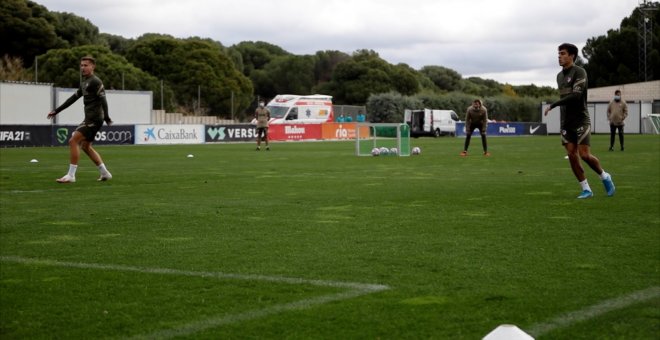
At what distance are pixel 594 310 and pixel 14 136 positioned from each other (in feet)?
125

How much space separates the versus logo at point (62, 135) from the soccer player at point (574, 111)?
33041 millimetres

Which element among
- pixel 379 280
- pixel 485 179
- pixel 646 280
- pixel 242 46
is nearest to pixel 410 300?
pixel 379 280

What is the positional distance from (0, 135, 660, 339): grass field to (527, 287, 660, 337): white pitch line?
0.07 feet

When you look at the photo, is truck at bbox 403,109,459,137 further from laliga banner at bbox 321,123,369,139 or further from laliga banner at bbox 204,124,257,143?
laliga banner at bbox 204,124,257,143

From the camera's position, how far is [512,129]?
73750 millimetres

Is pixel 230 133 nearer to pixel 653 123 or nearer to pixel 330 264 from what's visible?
pixel 653 123

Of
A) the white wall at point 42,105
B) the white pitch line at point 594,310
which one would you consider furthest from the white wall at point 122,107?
the white pitch line at point 594,310

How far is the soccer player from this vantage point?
1296cm

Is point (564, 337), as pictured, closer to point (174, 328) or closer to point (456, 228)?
point (174, 328)

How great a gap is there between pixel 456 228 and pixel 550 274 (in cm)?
278

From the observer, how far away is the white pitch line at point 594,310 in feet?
16.2

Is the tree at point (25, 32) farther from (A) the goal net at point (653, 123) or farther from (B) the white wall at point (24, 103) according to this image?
(A) the goal net at point (653, 123)

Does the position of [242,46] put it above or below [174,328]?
above

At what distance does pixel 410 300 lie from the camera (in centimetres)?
573
